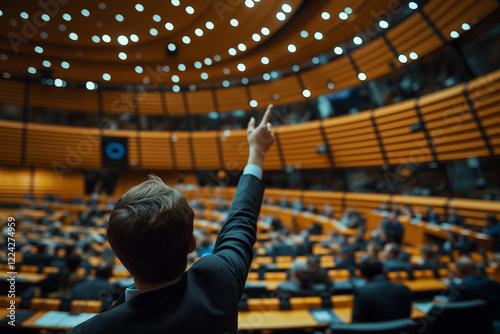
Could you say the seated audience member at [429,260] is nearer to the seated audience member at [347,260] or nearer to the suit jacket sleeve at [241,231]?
the seated audience member at [347,260]

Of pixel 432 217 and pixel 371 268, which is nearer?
pixel 371 268

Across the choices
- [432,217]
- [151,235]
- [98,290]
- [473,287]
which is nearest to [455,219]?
[432,217]

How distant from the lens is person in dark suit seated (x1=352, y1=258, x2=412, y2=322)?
239cm

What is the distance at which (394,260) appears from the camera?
4914mm

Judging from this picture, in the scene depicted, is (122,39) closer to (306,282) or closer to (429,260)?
(306,282)

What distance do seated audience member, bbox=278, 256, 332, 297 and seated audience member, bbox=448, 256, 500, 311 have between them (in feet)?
4.87

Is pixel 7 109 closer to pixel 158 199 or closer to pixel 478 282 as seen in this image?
pixel 158 199

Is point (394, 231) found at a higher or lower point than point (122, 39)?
lower

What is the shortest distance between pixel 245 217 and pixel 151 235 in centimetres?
34

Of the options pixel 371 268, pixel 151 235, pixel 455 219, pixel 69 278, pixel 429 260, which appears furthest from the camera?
pixel 455 219

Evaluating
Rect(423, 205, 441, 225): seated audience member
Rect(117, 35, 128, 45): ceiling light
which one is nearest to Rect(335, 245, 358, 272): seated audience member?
Rect(423, 205, 441, 225): seated audience member

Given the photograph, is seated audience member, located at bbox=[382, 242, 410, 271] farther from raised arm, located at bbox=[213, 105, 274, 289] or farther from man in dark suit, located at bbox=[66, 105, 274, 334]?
man in dark suit, located at bbox=[66, 105, 274, 334]

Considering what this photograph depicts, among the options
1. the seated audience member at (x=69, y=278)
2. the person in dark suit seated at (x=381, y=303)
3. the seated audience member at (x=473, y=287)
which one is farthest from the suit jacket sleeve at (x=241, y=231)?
the seated audience member at (x=69, y=278)

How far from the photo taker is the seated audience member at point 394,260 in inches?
181
